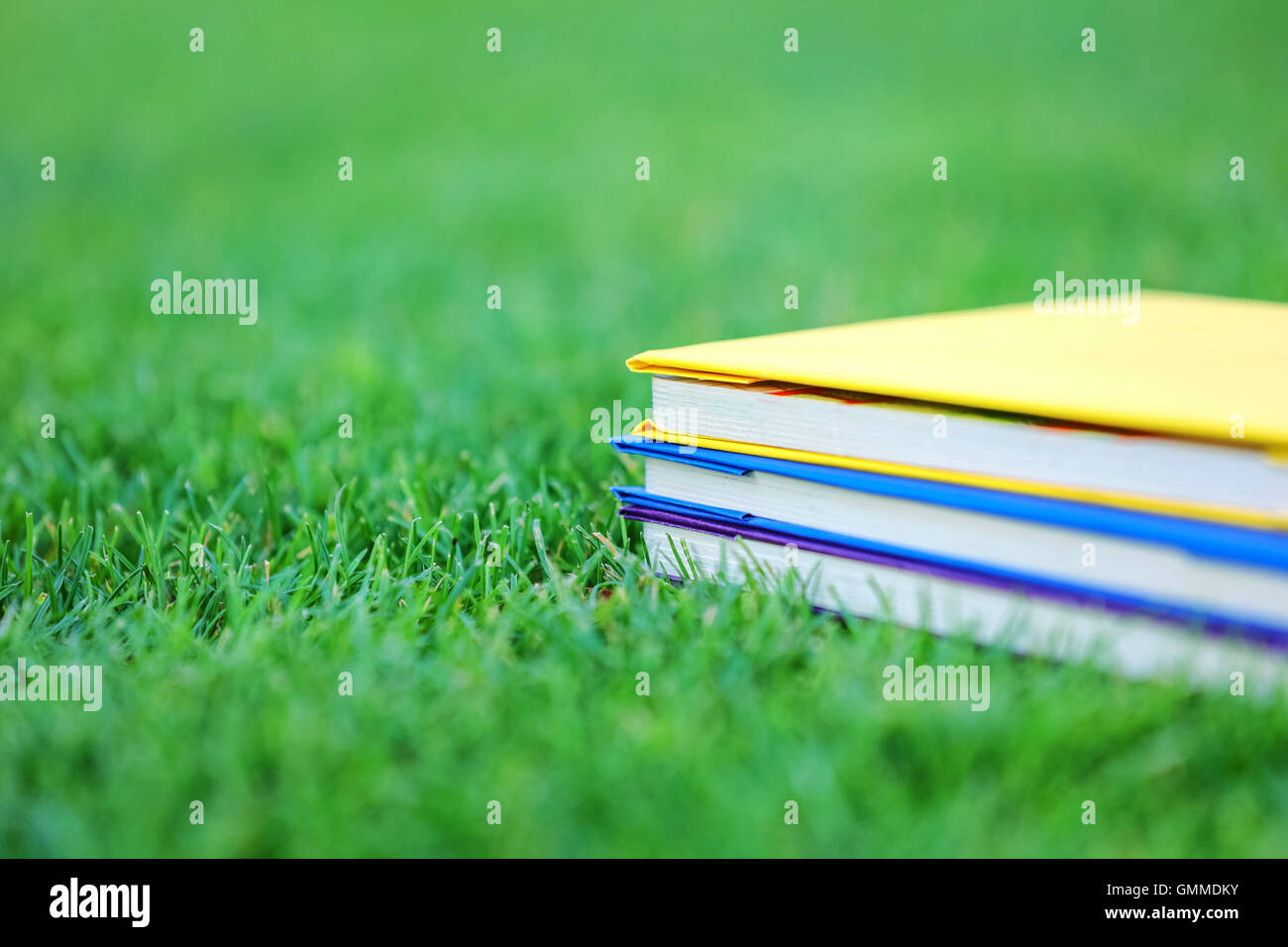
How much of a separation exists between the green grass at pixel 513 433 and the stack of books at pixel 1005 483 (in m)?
0.07

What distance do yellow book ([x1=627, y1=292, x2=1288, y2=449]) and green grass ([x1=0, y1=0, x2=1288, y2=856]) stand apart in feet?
0.89

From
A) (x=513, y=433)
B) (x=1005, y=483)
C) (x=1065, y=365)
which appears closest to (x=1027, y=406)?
(x=1005, y=483)

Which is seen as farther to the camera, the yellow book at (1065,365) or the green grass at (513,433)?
the yellow book at (1065,365)

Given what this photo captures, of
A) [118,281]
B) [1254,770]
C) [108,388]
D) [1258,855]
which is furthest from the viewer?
[118,281]

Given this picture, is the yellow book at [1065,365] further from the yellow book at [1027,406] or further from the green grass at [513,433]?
the green grass at [513,433]

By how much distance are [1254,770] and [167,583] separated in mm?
1332

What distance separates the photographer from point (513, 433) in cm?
239

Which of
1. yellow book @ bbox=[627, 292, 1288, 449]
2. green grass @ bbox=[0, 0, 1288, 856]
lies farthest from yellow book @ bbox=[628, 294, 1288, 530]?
green grass @ bbox=[0, 0, 1288, 856]

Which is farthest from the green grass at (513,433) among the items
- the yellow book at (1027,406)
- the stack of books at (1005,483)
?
the yellow book at (1027,406)

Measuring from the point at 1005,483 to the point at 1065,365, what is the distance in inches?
9.3

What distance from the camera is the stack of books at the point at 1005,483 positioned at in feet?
3.81
